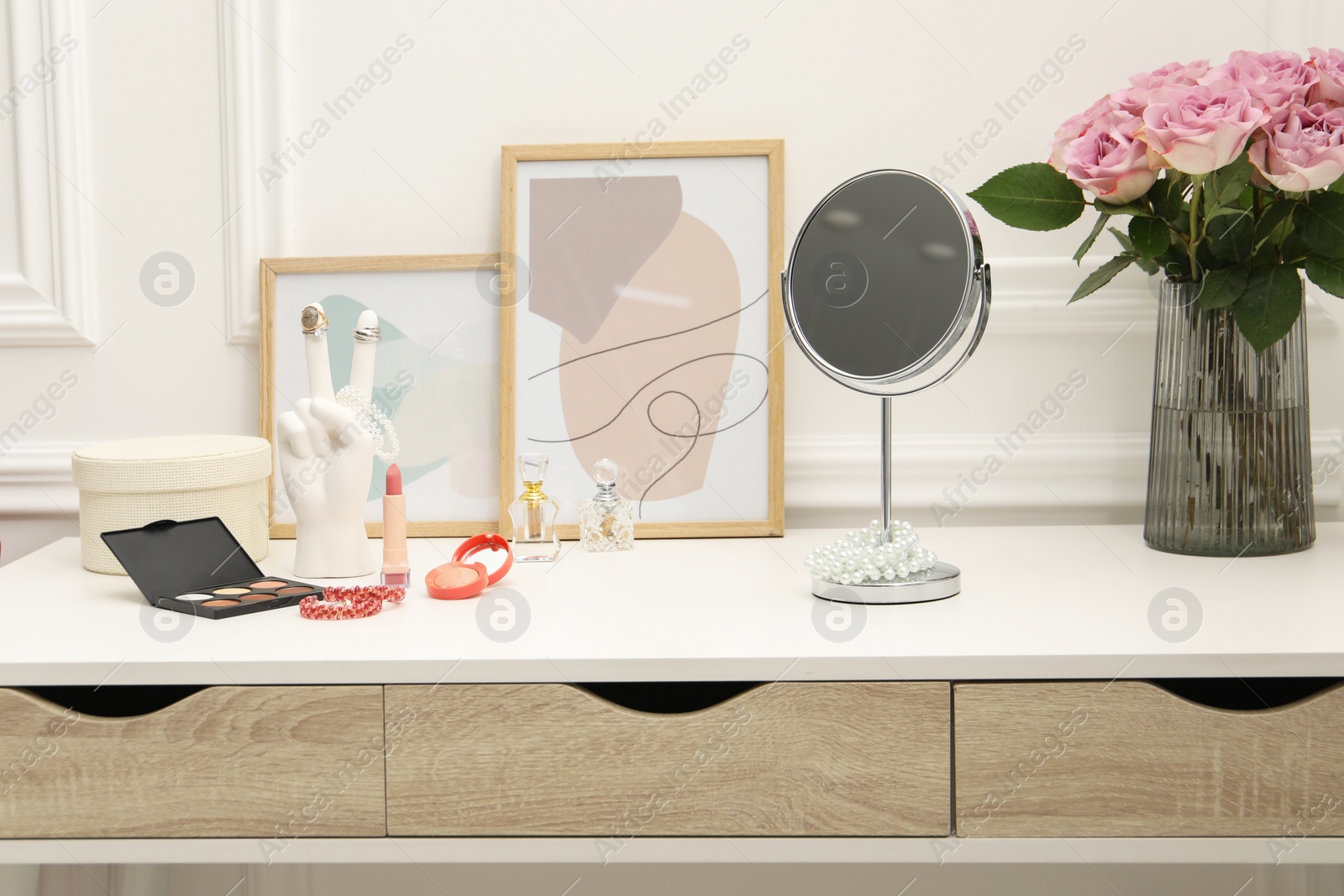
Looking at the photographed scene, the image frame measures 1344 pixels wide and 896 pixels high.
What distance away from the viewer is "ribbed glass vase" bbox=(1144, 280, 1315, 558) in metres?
1.06

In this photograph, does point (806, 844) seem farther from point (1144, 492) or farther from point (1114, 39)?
point (1114, 39)

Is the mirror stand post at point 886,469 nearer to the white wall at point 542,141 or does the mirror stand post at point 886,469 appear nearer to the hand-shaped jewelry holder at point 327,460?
the white wall at point 542,141

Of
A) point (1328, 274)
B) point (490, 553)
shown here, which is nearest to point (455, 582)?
point (490, 553)

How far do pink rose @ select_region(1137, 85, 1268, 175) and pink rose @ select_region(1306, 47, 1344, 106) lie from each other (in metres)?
0.08

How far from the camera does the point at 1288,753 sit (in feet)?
2.46

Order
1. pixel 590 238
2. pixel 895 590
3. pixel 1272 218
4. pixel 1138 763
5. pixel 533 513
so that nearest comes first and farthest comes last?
pixel 1138 763 < pixel 895 590 < pixel 1272 218 < pixel 533 513 < pixel 590 238

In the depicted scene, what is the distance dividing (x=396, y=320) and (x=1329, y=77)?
1069mm

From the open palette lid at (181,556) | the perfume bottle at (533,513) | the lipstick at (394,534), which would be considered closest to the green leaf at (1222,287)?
the perfume bottle at (533,513)

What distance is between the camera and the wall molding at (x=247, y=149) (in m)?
1.26

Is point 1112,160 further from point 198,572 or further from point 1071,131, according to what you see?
point 198,572

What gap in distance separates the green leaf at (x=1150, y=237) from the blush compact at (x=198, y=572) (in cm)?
91

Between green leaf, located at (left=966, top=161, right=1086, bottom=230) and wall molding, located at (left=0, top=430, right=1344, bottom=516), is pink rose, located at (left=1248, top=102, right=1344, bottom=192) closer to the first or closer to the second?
green leaf, located at (left=966, top=161, right=1086, bottom=230)

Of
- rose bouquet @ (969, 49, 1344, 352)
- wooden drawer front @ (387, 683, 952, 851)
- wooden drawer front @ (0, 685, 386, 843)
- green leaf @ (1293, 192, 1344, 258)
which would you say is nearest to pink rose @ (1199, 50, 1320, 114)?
rose bouquet @ (969, 49, 1344, 352)

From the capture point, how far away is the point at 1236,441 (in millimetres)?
1058
